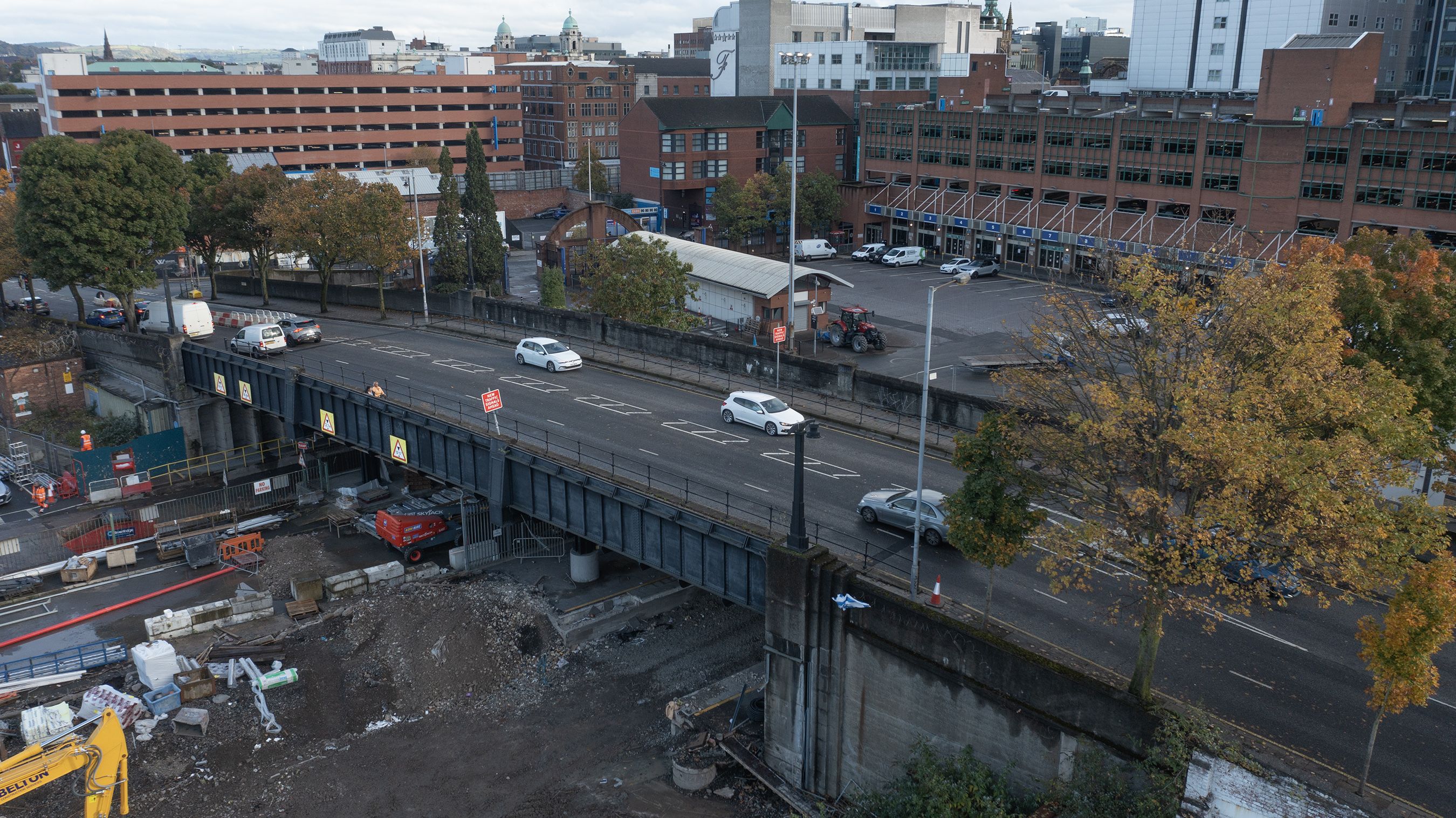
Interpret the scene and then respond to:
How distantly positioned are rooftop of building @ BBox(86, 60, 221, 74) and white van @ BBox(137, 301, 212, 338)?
79.8 metres

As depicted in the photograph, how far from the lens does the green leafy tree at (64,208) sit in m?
50.7

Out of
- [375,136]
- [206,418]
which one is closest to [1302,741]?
[206,418]

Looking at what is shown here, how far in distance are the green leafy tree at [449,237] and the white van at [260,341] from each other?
63.7ft

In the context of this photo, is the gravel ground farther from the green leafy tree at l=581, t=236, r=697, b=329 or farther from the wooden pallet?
the green leafy tree at l=581, t=236, r=697, b=329

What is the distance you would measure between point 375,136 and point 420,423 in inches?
4226

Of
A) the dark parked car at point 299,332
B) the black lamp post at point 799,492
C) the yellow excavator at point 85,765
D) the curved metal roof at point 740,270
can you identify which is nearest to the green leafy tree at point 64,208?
the dark parked car at point 299,332

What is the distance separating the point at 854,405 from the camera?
38.5m

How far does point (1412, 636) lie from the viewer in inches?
682

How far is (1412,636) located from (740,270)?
4811cm

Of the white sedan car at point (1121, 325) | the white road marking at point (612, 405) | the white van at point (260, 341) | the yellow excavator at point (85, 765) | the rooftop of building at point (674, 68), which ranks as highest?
the rooftop of building at point (674, 68)

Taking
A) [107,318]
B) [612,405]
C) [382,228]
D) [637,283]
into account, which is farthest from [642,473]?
[107,318]

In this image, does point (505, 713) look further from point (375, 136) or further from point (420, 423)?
point (375, 136)

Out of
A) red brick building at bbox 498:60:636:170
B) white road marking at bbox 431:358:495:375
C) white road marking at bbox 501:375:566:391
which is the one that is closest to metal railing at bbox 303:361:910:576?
white road marking at bbox 501:375:566:391

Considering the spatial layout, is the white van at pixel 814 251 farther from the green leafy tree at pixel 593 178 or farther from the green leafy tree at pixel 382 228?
the green leafy tree at pixel 382 228
